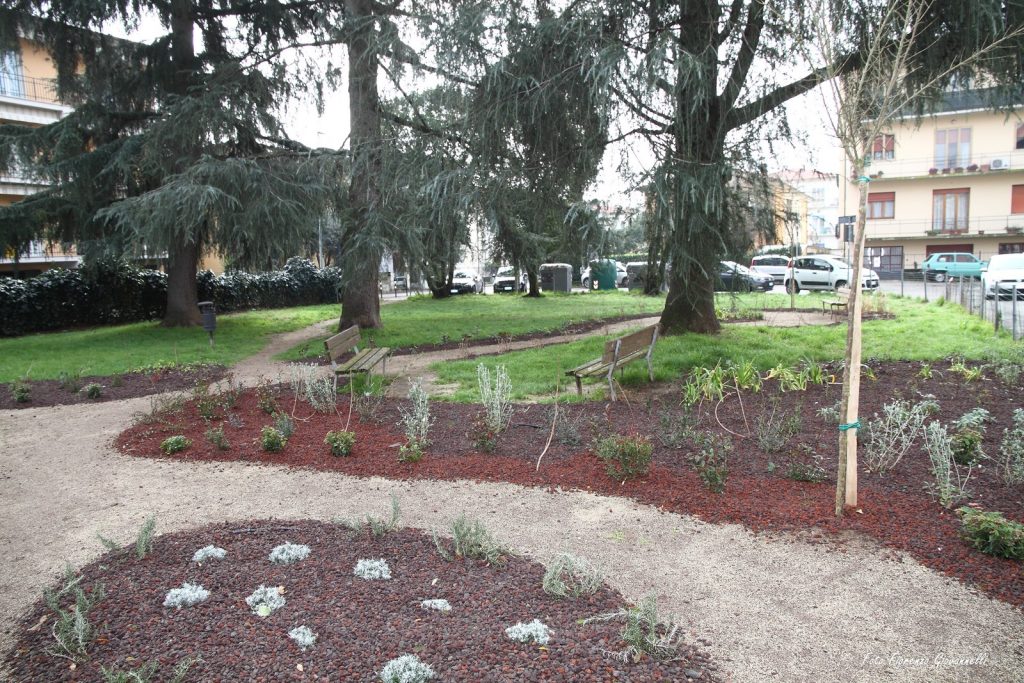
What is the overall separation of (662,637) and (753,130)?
673 centimetres

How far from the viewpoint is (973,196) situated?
39.7 meters

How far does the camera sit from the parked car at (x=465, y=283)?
33281 millimetres

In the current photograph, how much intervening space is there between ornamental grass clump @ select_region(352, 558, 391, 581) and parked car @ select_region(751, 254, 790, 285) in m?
30.4

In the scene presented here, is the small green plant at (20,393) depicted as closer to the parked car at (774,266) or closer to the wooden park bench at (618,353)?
the wooden park bench at (618,353)

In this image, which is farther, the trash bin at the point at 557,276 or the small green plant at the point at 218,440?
the trash bin at the point at 557,276

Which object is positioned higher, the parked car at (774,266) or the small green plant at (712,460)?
the parked car at (774,266)

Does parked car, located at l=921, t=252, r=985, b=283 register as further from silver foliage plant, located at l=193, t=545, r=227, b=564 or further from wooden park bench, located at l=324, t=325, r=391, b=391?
silver foliage plant, located at l=193, t=545, r=227, b=564

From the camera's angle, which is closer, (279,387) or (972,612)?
(972,612)

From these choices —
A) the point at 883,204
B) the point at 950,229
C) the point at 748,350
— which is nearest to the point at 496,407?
the point at 748,350

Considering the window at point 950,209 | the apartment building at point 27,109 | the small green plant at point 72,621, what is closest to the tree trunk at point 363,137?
the small green plant at point 72,621

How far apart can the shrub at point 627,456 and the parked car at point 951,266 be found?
3387 cm

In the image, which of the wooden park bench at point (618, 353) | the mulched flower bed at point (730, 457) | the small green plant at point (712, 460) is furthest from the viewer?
the wooden park bench at point (618, 353)

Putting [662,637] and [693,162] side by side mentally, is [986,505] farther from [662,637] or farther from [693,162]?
[693,162]

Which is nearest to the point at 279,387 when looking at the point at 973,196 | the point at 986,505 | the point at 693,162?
the point at 693,162
